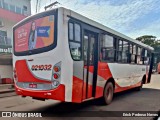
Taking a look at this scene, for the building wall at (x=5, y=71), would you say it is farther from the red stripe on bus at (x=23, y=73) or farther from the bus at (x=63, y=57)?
the red stripe on bus at (x=23, y=73)

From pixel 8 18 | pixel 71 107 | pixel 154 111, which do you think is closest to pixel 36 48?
pixel 71 107

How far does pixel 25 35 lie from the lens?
6027 mm

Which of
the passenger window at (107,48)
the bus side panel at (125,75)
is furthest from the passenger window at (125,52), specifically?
the passenger window at (107,48)

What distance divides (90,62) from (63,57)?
1.41 m

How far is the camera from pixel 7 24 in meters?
22.0

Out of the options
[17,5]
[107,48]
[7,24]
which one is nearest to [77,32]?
[107,48]

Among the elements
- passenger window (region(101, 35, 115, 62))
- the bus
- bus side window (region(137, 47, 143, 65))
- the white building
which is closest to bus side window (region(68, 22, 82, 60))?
the bus

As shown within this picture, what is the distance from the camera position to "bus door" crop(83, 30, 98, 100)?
5.91 m

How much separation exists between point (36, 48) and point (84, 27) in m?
1.68

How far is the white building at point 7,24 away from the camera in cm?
1878

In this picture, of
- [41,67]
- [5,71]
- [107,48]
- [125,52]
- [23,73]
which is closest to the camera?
[41,67]

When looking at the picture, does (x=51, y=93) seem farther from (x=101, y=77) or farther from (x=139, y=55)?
(x=139, y=55)

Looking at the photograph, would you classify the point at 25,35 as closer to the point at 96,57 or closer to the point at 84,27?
the point at 84,27

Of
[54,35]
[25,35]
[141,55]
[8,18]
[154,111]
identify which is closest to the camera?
[54,35]
